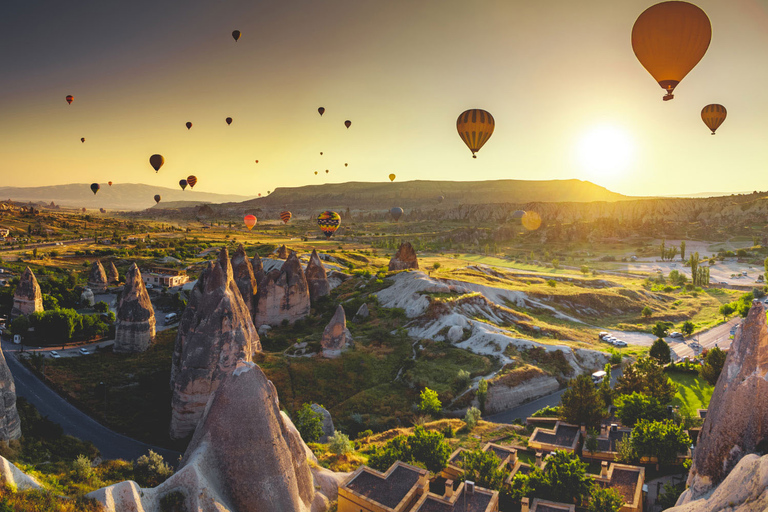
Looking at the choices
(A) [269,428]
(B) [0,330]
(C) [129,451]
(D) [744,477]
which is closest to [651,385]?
(D) [744,477]

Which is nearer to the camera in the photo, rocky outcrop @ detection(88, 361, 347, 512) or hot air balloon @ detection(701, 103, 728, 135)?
rocky outcrop @ detection(88, 361, 347, 512)

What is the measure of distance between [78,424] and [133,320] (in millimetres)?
10992

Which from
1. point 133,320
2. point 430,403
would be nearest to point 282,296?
point 133,320

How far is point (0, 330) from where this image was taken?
42062 millimetres

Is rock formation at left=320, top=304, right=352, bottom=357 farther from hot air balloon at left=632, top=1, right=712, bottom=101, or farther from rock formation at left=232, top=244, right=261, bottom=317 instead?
hot air balloon at left=632, top=1, right=712, bottom=101

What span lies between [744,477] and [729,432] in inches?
98.8

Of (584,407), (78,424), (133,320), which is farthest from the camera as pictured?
(133,320)

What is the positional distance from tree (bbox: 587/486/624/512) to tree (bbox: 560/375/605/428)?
27.4 feet

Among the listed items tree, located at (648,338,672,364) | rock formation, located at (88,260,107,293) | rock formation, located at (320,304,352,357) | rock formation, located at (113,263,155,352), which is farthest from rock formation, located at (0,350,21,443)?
rock formation, located at (88,260,107,293)

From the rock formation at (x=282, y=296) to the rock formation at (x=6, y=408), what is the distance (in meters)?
24.6

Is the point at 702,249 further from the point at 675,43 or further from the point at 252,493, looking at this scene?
the point at 252,493

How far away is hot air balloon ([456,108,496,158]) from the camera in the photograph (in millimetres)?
43594

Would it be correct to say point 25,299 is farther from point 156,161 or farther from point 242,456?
point 242,456

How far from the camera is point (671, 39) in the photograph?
90.3 ft
